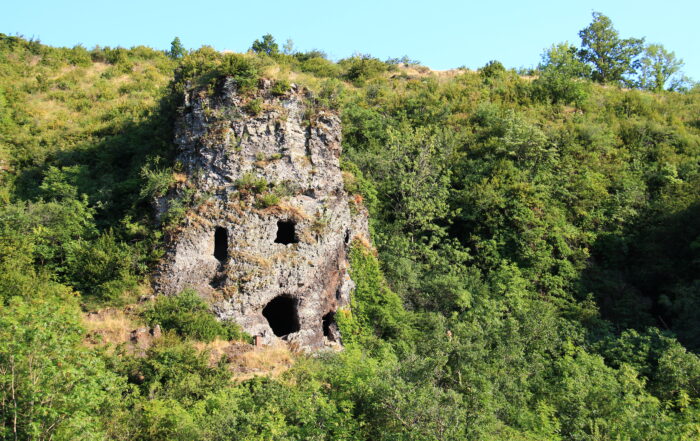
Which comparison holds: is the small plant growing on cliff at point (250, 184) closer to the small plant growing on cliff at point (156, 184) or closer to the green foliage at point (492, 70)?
the small plant growing on cliff at point (156, 184)

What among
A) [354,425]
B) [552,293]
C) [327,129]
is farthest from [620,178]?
[354,425]

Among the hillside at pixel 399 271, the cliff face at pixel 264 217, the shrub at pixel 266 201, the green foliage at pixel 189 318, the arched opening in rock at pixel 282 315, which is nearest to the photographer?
the hillside at pixel 399 271

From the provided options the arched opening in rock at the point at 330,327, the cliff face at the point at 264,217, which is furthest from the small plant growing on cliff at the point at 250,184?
the arched opening in rock at the point at 330,327

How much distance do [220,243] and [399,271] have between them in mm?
6838

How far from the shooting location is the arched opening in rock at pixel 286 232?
22222mm

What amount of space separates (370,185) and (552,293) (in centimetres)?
861

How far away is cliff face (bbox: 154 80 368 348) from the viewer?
67.0 feet

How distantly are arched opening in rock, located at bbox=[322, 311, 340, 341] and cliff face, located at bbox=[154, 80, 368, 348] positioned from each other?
4cm

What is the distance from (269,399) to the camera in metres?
16.1

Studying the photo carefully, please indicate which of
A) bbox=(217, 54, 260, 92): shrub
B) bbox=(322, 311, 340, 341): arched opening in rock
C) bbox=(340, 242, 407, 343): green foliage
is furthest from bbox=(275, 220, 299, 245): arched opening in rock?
bbox=(217, 54, 260, 92): shrub

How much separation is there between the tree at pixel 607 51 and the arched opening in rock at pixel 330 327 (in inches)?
1424

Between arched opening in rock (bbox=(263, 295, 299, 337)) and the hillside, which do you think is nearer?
the hillside

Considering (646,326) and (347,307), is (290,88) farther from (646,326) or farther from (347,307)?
(646,326)

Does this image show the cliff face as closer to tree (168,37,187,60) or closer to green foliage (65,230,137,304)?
green foliage (65,230,137,304)
